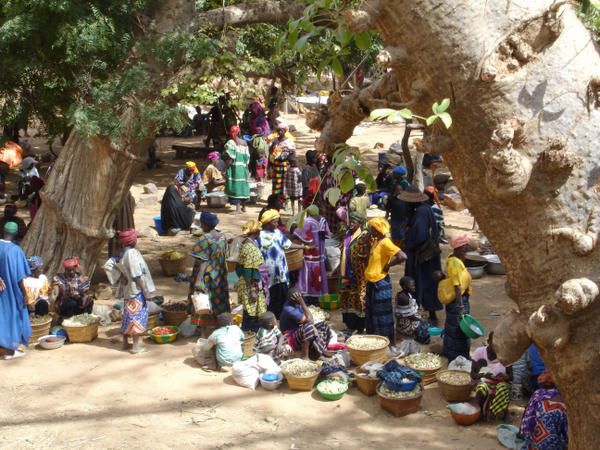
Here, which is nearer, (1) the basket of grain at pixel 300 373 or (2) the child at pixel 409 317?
(1) the basket of grain at pixel 300 373

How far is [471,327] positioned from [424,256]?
1.74 metres

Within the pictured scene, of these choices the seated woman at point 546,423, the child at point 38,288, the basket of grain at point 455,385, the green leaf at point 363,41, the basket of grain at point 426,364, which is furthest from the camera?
the child at point 38,288

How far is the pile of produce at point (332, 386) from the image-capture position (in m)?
6.73

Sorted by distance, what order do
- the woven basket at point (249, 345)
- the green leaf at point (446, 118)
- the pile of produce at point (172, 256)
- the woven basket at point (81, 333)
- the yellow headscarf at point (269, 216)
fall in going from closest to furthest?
the green leaf at point (446, 118)
the woven basket at point (249, 345)
the yellow headscarf at point (269, 216)
the woven basket at point (81, 333)
the pile of produce at point (172, 256)

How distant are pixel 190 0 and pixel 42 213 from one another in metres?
3.22

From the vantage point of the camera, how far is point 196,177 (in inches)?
543

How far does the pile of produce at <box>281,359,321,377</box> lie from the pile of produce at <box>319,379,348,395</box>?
0.44ft

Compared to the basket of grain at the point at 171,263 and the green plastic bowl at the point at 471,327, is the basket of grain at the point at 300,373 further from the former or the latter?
the basket of grain at the point at 171,263

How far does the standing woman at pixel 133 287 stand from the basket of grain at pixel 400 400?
9.08 feet

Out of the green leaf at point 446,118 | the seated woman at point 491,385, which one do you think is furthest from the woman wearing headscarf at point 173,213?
the green leaf at point 446,118

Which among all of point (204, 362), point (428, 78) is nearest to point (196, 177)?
point (204, 362)

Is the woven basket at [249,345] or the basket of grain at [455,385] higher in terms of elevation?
the woven basket at [249,345]

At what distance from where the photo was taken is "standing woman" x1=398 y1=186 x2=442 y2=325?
8.52 metres

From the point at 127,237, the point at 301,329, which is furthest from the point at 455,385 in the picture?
the point at 127,237
